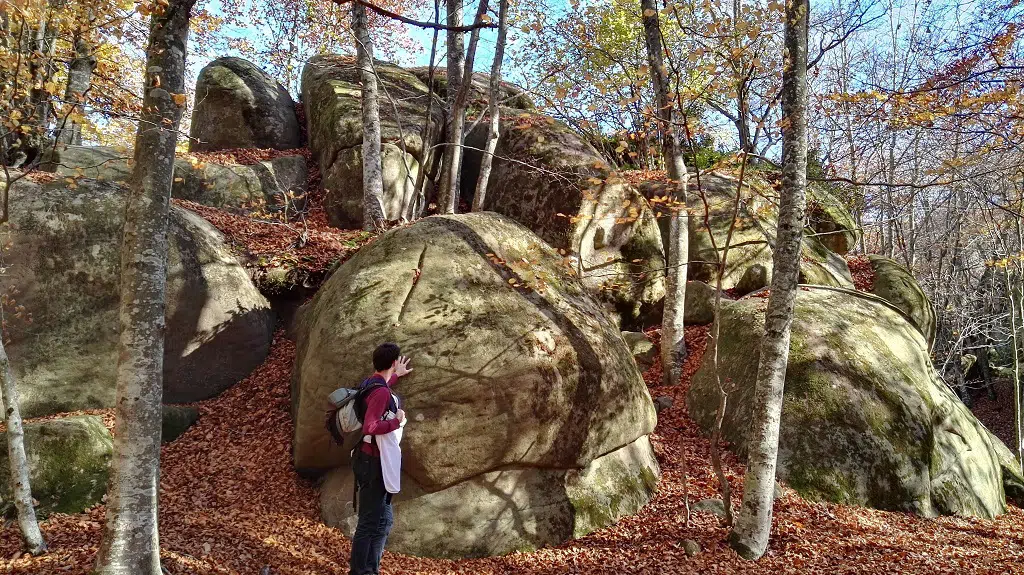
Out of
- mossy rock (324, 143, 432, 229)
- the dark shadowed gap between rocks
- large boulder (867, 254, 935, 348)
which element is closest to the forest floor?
the dark shadowed gap between rocks

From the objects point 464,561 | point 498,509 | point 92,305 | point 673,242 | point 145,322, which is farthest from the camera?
point 673,242

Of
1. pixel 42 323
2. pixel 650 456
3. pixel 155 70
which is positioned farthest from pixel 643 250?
pixel 42 323

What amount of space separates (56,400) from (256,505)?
3.55 m

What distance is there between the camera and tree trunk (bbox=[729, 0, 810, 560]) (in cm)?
571

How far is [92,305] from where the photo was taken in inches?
308

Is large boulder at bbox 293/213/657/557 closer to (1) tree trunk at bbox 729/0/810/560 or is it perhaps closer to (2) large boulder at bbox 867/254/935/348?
(1) tree trunk at bbox 729/0/810/560

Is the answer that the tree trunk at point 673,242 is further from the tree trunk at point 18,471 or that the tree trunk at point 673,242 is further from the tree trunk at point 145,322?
the tree trunk at point 18,471

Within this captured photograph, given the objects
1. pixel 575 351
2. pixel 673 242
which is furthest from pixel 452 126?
pixel 575 351

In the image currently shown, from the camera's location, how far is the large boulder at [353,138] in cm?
1308

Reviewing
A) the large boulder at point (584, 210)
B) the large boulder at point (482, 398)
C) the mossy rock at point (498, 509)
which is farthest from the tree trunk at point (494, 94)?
the mossy rock at point (498, 509)

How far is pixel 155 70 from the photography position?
448cm

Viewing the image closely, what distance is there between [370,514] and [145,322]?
7.82 ft

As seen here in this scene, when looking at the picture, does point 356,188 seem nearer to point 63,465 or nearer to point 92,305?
point 92,305

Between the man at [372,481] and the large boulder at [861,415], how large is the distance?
5332 millimetres
